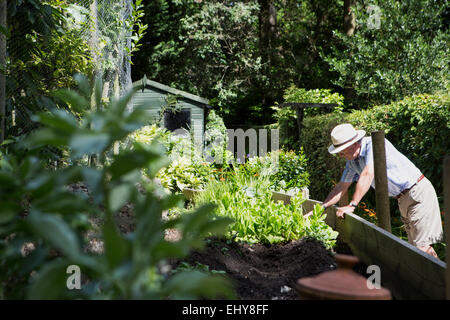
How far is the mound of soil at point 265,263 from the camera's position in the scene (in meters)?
2.26

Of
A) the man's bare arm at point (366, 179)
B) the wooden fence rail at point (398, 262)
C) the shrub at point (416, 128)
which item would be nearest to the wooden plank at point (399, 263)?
the wooden fence rail at point (398, 262)

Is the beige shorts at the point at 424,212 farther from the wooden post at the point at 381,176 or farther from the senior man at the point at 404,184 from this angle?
the wooden post at the point at 381,176

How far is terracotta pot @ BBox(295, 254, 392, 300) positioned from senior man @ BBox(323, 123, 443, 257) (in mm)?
2570

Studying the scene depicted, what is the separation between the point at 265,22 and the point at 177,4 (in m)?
4.07

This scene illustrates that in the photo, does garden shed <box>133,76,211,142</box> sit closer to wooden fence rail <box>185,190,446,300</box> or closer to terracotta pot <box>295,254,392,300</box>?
wooden fence rail <box>185,190,446,300</box>

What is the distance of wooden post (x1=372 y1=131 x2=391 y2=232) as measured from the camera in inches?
127

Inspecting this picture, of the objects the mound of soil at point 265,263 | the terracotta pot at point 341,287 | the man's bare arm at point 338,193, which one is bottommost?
the mound of soil at point 265,263

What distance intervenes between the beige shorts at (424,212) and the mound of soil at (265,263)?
1215 mm

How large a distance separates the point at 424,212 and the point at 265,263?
1.67 metres

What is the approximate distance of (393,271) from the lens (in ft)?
7.42

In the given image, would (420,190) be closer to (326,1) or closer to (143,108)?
(143,108)

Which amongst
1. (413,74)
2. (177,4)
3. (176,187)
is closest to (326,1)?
(177,4)

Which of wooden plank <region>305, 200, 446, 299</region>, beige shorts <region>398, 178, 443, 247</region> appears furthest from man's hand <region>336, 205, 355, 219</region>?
beige shorts <region>398, 178, 443, 247</region>
